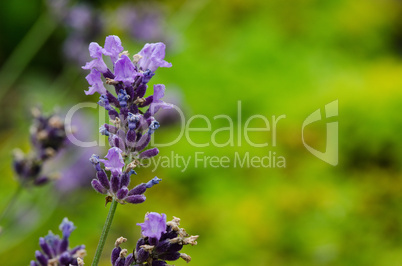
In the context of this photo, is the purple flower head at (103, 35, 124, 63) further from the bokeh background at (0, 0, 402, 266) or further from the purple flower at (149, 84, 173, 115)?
the bokeh background at (0, 0, 402, 266)

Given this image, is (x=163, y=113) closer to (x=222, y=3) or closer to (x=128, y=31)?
(x=128, y=31)

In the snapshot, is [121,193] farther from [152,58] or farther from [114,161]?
[152,58]

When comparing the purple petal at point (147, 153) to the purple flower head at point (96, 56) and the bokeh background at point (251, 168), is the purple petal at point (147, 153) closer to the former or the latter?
the purple flower head at point (96, 56)

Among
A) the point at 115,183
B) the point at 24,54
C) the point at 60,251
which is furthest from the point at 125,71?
the point at 24,54

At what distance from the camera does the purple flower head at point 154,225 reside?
701mm

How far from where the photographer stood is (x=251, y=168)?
271cm

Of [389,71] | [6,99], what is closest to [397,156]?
[389,71]

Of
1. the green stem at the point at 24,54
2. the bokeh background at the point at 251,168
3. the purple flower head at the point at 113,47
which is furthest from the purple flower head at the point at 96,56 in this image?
the green stem at the point at 24,54

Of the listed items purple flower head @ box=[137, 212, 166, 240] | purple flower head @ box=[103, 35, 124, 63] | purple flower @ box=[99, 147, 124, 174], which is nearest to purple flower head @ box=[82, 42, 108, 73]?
purple flower head @ box=[103, 35, 124, 63]

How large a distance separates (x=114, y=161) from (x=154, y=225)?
4.6 inches

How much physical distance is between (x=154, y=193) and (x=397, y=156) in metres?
1.33

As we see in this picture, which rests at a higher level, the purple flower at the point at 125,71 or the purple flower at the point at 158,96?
the purple flower at the point at 125,71

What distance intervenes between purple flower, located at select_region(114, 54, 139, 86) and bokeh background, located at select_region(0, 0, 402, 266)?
34.4 inches

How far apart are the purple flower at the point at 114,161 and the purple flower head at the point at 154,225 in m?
0.09
